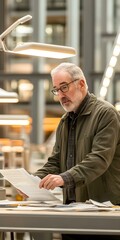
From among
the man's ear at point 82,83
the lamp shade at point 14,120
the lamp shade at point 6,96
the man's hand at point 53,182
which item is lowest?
the lamp shade at point 14,120

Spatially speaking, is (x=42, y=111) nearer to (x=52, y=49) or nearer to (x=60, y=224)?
(x=52, y=49)

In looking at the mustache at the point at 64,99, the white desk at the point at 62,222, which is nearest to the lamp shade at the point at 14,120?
the mustache at the point at 64,99

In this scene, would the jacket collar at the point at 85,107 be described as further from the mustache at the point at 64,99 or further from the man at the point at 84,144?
Answer: the mustache at the point at 64,99

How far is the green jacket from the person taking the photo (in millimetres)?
3957

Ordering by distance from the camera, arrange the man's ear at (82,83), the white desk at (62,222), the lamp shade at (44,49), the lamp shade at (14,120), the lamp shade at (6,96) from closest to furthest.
Result: the white desk at (62,222), the man's ear at (82,83), the lamp shade at (44,49), the lamp shade at (6,96), the lamp shade at (14,120)

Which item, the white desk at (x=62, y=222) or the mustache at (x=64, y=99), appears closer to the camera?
the white desk at (x=62, y=222)

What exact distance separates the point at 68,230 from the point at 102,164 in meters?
0.53

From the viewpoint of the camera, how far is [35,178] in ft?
13.4

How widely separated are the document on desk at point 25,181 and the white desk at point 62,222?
45cm

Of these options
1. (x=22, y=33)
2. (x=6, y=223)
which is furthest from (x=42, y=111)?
(x=6, y=223)

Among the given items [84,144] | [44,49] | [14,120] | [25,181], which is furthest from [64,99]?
[14,120]

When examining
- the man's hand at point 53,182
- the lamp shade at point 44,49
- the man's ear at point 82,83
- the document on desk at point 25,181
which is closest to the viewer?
the man's hand at point 53,182

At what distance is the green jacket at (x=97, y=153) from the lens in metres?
3.96

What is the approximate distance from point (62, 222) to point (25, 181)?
59 centimetres
